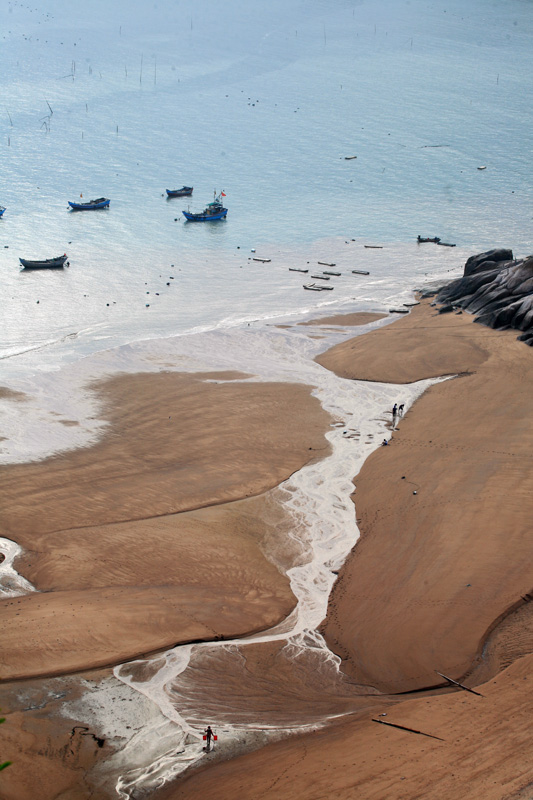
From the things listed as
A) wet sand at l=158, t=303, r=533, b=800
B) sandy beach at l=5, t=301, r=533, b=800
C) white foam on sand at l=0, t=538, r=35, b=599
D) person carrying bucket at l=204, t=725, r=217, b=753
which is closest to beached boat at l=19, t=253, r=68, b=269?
sandy beach at l=5, t=301, r=533, b=800

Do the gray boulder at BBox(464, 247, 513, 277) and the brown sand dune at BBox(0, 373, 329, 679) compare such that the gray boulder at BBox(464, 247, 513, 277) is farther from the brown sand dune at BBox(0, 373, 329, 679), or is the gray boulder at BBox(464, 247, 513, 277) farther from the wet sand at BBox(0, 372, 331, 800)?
the wet sand at BBox(0, 372, 331, 800)

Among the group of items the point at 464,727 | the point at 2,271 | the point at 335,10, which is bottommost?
the point at 2,271

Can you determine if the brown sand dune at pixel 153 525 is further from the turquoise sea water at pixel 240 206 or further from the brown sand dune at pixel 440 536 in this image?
the brown sand dune at pixel 440 536

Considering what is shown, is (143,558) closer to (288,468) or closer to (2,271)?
(288,468)

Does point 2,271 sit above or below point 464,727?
below

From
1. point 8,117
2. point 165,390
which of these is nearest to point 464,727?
point 165,390

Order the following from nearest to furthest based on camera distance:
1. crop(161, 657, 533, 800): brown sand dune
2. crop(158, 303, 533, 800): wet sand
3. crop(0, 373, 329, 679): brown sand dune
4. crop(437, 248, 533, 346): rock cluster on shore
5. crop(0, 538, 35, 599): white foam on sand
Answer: crop(161, 657, 533, 800): brown sand dune
crop(158, 303, 533, 800): wet sand
crop(0, 373, 329, 679): brown sand dune
crop(0, 538, 35, 599): white foam on sand
crop(437, 248, 533, 346): rock cluster on shore

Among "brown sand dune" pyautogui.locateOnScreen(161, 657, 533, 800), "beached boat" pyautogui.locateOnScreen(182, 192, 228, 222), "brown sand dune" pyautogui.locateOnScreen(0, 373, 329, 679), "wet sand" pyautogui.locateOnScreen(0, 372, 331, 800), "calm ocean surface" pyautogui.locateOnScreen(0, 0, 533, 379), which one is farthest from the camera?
"beached boat" pyautogui.locateOnScreen(182, 192, 228, 222)
